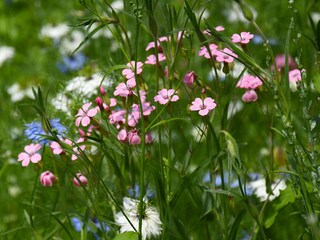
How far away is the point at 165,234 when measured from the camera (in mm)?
1446

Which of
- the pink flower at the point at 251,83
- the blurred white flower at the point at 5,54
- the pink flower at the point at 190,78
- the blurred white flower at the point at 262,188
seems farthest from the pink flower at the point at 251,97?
the blurred white flower at the point at 5,54

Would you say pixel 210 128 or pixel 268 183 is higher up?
pixel 210 128

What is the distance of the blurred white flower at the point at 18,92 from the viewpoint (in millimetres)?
3229

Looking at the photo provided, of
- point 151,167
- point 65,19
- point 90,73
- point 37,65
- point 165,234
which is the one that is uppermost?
point 65,19

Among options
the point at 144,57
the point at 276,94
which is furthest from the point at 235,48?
the point at 144,57

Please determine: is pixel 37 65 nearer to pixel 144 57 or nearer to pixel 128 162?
pixel 144 57

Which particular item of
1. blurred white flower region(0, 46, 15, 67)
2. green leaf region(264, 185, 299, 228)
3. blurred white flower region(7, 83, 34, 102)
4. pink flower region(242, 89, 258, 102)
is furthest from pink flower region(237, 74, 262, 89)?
blurred white flower region(0, 46, 15, 67)

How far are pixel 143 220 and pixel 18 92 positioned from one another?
1.93m

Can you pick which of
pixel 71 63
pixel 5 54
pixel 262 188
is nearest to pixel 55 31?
pixel 5 54

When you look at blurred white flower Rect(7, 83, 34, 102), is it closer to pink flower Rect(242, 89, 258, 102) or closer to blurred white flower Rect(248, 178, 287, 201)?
blurred white flower Rect(248, 178, 287, 201)

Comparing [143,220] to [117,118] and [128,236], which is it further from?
[117,118]

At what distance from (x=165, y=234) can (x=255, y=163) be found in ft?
2.90

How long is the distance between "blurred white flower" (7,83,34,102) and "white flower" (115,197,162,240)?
178cm

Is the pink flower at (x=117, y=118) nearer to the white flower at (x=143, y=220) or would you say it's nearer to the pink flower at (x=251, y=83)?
the white flower at (x=143, y=220)
